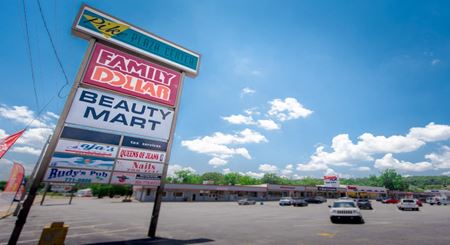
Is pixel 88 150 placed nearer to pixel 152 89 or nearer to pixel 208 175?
pixel 152 89

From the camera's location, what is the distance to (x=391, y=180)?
11369cm

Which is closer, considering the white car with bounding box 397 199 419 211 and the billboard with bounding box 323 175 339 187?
the white car with bounding box 397 199 419 211

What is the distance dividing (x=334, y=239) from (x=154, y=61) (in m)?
11.2

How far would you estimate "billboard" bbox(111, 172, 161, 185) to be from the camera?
7.93 meters

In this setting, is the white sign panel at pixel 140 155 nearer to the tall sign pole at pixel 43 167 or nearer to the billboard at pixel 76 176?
the billboard at pixel 76 176

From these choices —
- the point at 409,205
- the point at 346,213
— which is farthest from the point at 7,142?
the point at 409,205

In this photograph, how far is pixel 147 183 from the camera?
8672mm

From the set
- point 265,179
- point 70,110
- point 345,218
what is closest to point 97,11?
point 70,110

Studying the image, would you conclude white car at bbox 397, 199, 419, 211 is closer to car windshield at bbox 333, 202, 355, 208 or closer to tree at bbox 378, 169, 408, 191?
car windshield at bbox 333, 202, 355, 208

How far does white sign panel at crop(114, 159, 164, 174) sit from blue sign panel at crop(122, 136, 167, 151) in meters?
0.65

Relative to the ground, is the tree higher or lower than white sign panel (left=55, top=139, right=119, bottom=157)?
higher

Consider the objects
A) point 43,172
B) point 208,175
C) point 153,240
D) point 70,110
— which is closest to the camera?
point 43,172

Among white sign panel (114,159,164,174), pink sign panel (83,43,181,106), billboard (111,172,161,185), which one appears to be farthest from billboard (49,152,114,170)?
pink sign panel (83,43,181,106)

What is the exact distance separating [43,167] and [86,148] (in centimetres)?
126
